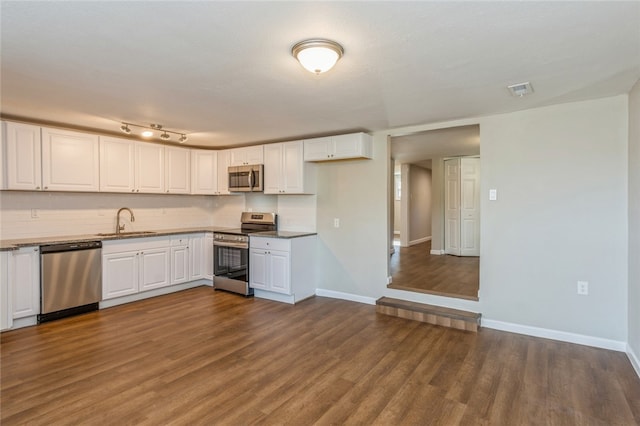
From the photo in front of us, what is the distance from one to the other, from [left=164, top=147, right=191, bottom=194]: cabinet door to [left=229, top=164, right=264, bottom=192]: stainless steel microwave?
0.73m

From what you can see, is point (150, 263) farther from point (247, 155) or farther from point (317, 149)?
point (317, 149)

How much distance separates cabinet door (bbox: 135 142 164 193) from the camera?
16.2ft

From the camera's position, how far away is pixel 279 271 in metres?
4.67

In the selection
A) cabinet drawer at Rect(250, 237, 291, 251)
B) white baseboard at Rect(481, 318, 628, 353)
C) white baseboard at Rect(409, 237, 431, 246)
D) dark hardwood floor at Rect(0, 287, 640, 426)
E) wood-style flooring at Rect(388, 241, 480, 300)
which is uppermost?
cabinet drawer at Rect(250, 237, 291, 251)

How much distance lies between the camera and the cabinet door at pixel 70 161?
4050mm

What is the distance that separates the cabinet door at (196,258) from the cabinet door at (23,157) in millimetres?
2045

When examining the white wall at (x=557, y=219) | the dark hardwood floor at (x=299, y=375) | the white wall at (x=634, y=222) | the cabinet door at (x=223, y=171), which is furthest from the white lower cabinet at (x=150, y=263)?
the white wall at (x=634, y=222)

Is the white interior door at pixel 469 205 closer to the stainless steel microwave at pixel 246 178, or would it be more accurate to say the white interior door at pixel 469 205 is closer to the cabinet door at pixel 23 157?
the stainless steel microwave at pixel 246 178

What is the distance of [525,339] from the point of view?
11.3ft

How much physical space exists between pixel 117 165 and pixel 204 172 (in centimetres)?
134

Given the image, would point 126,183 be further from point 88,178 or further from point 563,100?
point 563,100

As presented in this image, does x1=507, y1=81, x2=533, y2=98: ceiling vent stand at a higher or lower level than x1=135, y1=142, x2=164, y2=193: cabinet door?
higher

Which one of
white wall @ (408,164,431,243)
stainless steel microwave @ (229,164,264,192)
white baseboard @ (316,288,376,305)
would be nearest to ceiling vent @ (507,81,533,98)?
white baseboard @ (316,288,376,305)

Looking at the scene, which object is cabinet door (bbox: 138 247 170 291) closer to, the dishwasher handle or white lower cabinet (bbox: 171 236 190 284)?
white lower cabinet (bbox: 171 236 190 284)
